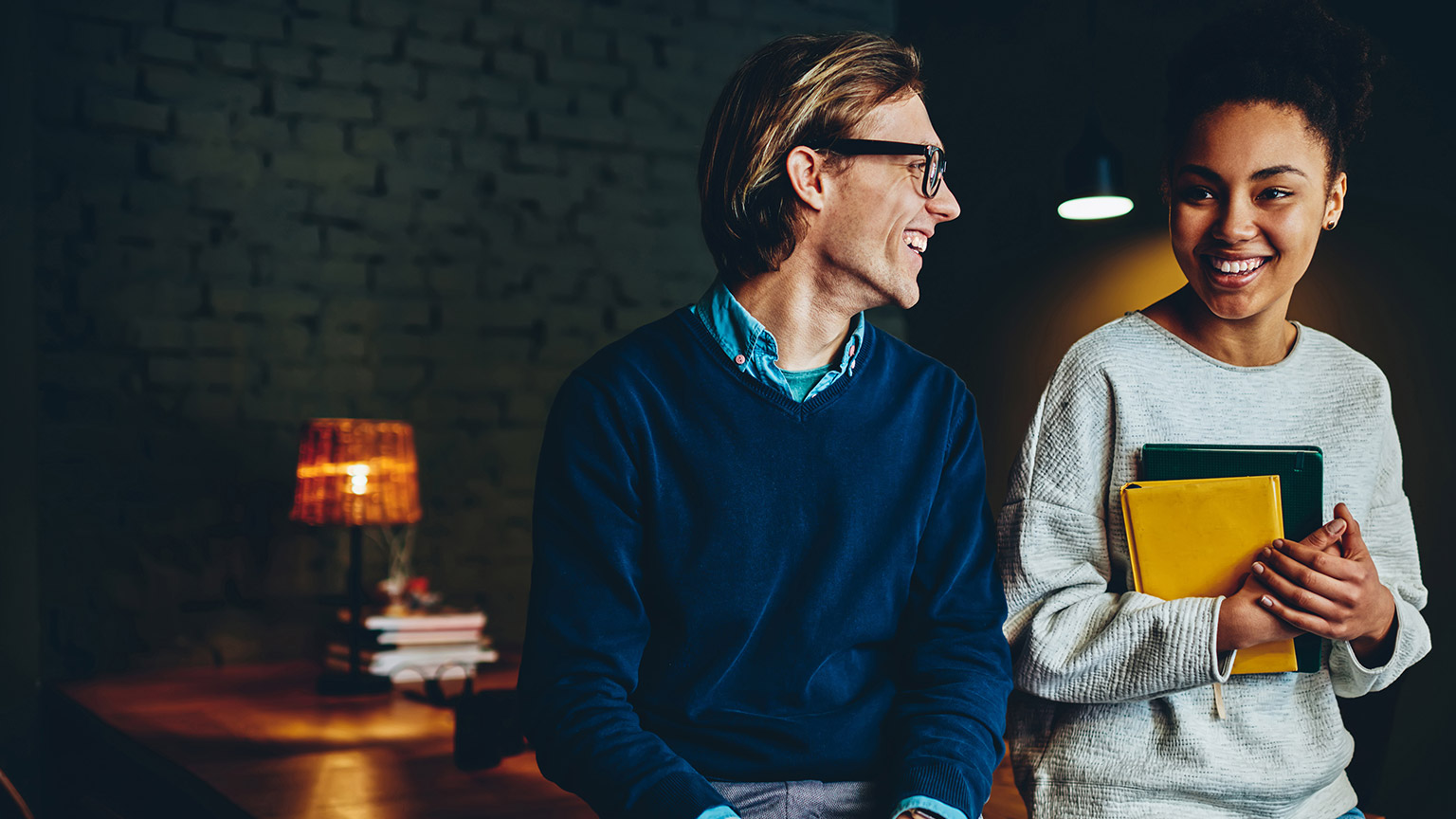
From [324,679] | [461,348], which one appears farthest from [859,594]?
[461,348]

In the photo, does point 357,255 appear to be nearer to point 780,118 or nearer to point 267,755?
point 267,755

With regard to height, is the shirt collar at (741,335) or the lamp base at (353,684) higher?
the shirt collar at (741,335)

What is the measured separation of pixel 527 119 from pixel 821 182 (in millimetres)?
2742

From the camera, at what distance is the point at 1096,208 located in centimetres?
259

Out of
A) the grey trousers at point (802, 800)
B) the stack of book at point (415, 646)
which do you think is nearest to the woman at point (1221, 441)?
the grey trousers at point (802, 800)

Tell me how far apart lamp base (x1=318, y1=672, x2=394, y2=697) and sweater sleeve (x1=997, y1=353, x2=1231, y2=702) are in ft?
6.82

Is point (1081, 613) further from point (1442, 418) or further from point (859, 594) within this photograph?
point (1442, 418)

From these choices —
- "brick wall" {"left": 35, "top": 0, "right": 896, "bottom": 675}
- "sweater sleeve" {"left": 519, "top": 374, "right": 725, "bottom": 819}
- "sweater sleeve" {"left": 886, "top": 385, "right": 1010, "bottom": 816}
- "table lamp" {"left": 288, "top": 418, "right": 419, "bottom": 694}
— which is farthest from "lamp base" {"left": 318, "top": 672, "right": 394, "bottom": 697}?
"sweater sleeve" {"left": 886, "top": 385, "right": 1010, "bottom": 816}

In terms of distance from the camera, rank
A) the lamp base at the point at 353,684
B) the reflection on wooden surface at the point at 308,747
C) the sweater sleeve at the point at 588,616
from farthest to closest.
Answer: the lamp base at the point at 353,684 → the reflection on wooden surface at the point at 308,747 → the sweater sleeve at the point at 588,616

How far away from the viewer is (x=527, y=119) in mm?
3709

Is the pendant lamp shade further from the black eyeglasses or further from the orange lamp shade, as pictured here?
the orange lamp shade

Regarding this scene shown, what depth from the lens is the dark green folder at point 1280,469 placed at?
1.12 meters

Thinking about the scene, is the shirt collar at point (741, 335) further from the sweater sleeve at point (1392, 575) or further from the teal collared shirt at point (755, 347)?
the sweater sleeve at point (1392, 575)

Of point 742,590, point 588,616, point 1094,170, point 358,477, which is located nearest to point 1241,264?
point 742,590
